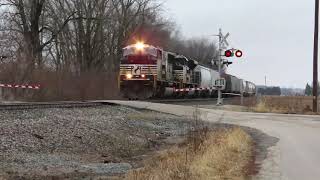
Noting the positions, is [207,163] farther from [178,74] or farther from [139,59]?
[178,74]

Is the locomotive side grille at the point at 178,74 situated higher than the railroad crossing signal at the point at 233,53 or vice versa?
the railroad crossing signal at the point at 233,53

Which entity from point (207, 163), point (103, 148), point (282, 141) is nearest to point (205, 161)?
point (207, 163)

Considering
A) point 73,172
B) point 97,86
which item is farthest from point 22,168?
point 97,86

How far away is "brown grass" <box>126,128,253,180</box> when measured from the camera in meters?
11.1

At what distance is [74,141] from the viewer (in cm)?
1656

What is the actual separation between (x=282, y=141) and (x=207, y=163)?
25.4ft

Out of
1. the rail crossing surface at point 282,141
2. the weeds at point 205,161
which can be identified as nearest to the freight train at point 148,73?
the rail crossing surface at point 282,141

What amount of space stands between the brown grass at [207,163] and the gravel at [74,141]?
1150 millimetres

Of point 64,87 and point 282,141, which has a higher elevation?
point 64,87

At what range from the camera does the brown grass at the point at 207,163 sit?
11.1m

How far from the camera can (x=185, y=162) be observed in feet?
41.5

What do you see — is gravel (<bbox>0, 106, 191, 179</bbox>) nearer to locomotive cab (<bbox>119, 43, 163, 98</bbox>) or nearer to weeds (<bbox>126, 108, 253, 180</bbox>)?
weeds (<bbox>126, 108, 253, 180</bbox>)

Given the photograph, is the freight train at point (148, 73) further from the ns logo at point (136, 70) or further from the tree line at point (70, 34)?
the tree line at point (70, 34)

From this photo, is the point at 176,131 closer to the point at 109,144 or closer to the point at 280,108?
the point at 109,144
